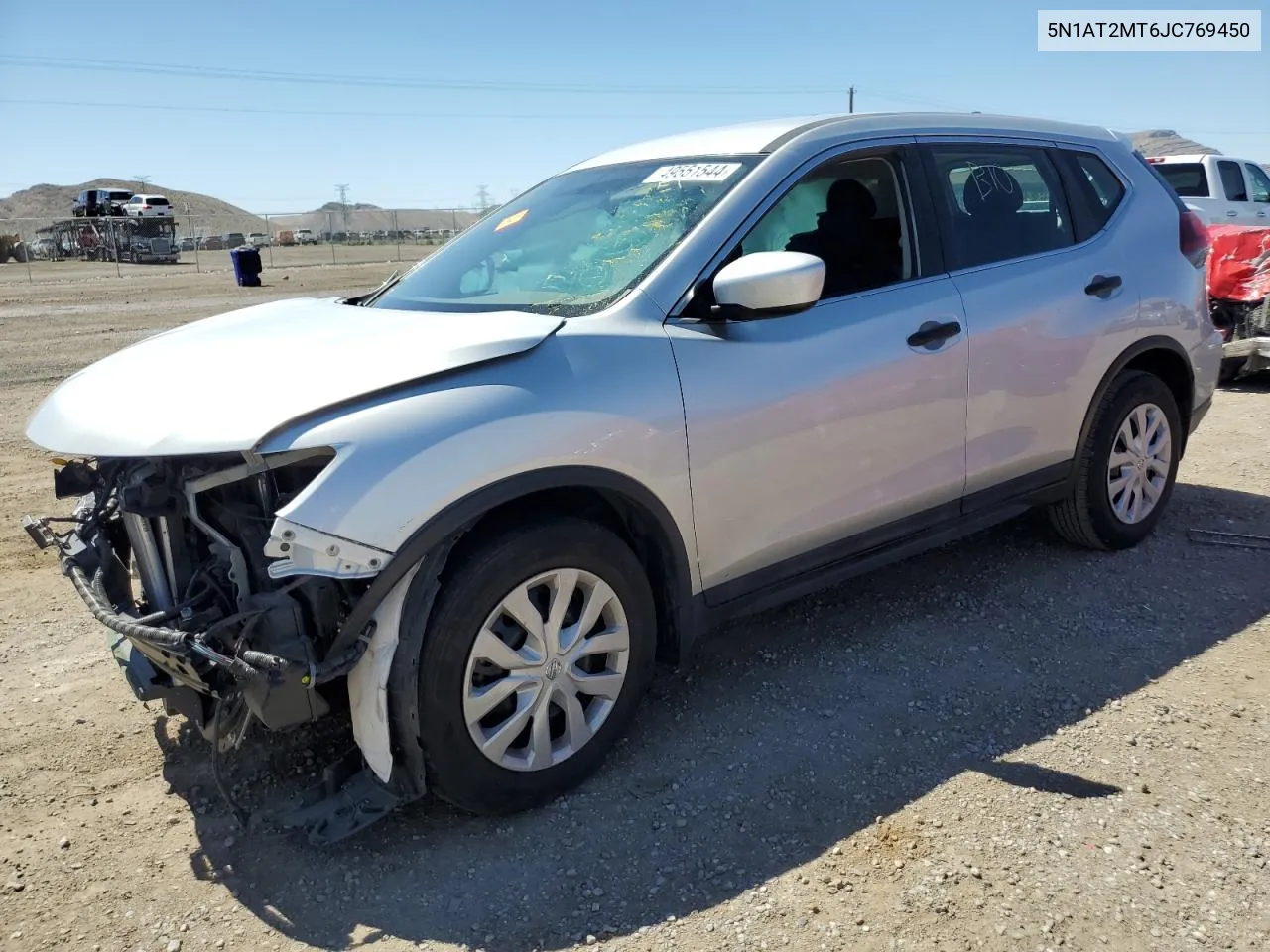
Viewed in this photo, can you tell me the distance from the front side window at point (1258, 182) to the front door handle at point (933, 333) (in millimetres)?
14008

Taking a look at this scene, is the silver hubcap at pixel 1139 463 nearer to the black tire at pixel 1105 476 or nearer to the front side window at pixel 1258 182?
the black tire at pixel 1105 476

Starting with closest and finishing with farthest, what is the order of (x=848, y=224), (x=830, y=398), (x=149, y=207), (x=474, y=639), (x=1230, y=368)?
(x=474, y=639)
(x=830, y=398)
(x=848, y=224)
(x=1230, y=368)
(x=149, y=207)

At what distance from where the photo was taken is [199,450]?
2445 mm

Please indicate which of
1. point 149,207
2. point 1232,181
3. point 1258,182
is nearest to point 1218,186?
point 1232,181

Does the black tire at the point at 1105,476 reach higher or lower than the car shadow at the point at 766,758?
higher

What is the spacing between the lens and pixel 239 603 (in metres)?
→ 2.56

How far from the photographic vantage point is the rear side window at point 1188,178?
14.4 meters

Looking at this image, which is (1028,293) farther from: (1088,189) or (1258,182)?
(1258,182)

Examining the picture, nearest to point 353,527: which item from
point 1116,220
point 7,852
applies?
point 7,852

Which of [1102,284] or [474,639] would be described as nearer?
[474,639]

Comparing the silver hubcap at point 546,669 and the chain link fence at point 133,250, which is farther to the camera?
the chain link fence at point 133,250

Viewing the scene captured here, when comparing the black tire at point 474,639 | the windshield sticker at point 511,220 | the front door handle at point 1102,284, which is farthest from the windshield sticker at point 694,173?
the front door handle at point 1102,284

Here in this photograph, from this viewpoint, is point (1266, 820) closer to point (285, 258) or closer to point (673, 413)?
point (673, 413)

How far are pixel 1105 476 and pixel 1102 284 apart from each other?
87 centimetres
